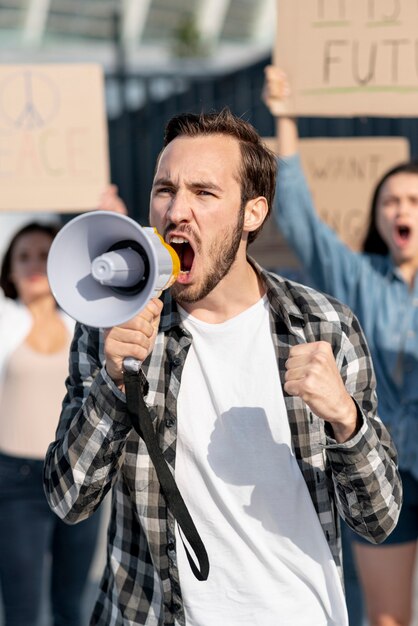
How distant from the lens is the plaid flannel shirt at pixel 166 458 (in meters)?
2.13

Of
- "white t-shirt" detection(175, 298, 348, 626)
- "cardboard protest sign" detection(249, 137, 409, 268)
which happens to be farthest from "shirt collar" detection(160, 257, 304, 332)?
"cardboard protest sign" detection(249, 137, 409, 268)

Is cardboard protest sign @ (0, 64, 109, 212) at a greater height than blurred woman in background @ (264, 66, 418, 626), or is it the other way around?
cardboard protest sign @ (0, 64, 109, 212)

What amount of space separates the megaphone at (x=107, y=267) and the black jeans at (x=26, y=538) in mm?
2017

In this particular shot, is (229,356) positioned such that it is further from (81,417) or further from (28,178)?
(28,178)

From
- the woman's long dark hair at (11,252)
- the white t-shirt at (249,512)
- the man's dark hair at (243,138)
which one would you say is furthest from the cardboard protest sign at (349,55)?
the white t-shirt at (249,512)

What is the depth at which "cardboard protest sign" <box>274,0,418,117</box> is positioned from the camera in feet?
12.4

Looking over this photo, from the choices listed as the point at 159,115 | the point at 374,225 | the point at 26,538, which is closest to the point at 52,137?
the point at 374,225

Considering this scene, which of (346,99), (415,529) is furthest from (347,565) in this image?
(346,99)

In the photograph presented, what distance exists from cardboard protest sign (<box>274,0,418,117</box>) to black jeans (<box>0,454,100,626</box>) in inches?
64.5

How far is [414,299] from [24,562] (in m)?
1.65

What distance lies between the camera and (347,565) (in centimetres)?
399

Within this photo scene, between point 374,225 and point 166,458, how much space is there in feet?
6.23

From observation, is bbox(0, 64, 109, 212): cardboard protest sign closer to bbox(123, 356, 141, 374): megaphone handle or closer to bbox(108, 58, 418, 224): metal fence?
bbox(123, 356, 141, 374): megaphone handle

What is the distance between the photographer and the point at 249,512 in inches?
87.5
